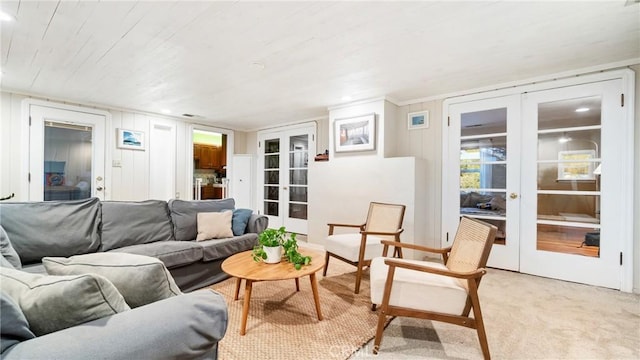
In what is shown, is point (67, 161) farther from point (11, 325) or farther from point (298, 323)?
point (11, 325)

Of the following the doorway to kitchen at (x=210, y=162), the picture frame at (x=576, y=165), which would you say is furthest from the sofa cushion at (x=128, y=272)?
the doorway to kitchen at (x=210, y=162)

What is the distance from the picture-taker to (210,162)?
7.29 m

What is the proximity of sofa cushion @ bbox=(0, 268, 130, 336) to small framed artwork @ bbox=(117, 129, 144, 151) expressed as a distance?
4493 mm

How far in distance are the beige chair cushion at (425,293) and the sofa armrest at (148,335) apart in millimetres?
1133

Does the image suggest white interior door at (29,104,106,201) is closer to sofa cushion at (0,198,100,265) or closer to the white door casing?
the white door casing

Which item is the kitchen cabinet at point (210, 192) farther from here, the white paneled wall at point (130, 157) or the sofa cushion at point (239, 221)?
the sofa cushion at point (239, 221)

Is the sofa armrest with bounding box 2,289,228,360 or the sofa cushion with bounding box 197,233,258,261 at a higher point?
the sofa armrest with bounding box 2,289,228,360

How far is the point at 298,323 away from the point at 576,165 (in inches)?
129

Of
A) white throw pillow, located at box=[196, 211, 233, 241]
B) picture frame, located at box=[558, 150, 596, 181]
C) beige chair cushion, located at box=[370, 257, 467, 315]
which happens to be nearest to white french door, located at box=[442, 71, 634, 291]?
picture frame, located at box=[558, 150, 596, 181]

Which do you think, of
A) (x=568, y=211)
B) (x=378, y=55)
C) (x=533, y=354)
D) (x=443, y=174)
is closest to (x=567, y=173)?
(x=568, y=211)

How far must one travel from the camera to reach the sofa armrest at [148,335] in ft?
2.36

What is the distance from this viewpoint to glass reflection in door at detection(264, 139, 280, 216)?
19.7 feet

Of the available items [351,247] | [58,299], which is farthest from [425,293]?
[58,299]

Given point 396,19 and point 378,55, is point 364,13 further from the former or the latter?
point 378,55
